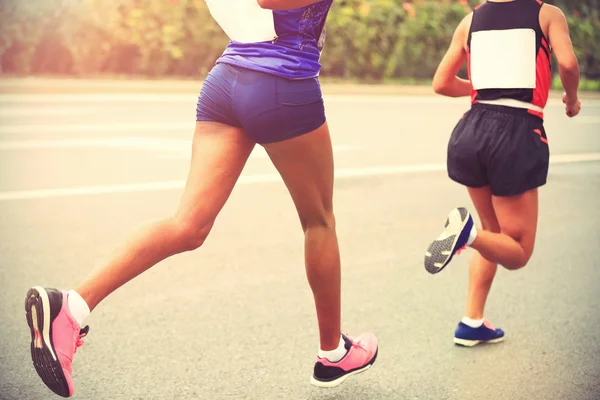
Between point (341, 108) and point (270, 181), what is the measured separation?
22.7ft

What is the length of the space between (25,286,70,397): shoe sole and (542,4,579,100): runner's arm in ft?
7.21

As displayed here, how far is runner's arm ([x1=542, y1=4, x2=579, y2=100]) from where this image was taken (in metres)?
3.62

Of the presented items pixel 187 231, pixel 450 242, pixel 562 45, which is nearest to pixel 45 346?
pixel 187 231

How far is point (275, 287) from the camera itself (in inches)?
203

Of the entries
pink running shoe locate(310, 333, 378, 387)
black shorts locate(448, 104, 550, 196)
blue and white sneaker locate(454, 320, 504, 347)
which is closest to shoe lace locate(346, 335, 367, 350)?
pink running shoe locate(310, 333, 378, 387)

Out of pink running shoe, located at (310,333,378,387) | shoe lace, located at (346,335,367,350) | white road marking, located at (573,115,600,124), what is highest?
shoe lace, located at (346,335,367,350)

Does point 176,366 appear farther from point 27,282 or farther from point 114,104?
point 114,104

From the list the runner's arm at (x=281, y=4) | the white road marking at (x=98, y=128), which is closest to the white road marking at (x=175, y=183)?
the white road marking at (x=98, y=128)

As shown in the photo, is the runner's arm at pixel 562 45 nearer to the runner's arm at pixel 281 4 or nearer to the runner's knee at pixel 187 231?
the runner's arm at pixel 281 4

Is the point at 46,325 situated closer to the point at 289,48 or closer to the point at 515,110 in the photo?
the point at 289,48

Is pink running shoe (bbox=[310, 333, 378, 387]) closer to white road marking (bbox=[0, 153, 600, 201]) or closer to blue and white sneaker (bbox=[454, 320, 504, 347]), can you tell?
blue and white sneaker (bbox=[454, 320, 504, 347])

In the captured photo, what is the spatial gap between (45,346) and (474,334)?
2.14 m

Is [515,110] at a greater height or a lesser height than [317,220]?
greater

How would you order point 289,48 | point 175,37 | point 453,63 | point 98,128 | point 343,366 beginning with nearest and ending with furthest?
point 289,48 → point 343,366 → point 453,63 → point 98,128 → point 175,37
